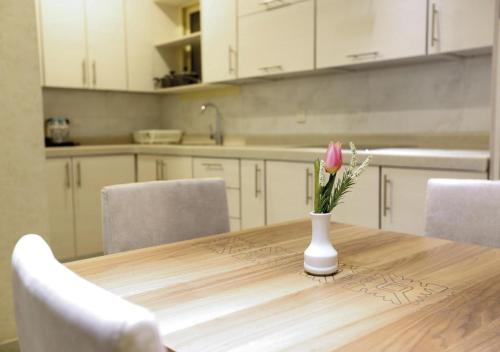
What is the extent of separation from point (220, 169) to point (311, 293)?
2565 mm

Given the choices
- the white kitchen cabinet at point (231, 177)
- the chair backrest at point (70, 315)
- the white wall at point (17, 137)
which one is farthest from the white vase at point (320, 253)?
the white kitchen cabinet at point (231, 177)

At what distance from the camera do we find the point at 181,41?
4387mm

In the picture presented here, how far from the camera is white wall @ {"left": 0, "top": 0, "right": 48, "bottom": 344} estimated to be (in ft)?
7.19

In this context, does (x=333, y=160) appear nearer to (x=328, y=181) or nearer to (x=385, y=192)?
(x=328, y=181)

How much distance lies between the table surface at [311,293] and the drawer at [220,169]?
1.99 m

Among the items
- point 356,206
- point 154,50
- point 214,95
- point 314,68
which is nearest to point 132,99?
point 154,50

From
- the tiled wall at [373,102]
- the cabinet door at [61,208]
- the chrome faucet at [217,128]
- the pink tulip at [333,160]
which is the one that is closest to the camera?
the pink tulip at [333,160]

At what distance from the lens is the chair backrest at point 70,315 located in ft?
1.31

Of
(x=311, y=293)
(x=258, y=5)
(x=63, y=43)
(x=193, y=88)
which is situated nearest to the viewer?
(x=311, y=293)

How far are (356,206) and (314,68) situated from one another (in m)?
1.02

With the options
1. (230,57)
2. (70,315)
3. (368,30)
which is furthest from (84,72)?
(70,315)

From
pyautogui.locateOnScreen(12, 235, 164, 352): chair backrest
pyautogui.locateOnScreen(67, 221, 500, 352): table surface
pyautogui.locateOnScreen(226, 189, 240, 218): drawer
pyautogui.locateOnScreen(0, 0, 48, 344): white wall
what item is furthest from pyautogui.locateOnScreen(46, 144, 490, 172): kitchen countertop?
pyautogui.locateOnScreen(12, 235, 164, 352): chair backrest

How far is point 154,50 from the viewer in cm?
457

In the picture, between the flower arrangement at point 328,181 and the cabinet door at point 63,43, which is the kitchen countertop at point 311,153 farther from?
the flower arrangement at point 328,181
